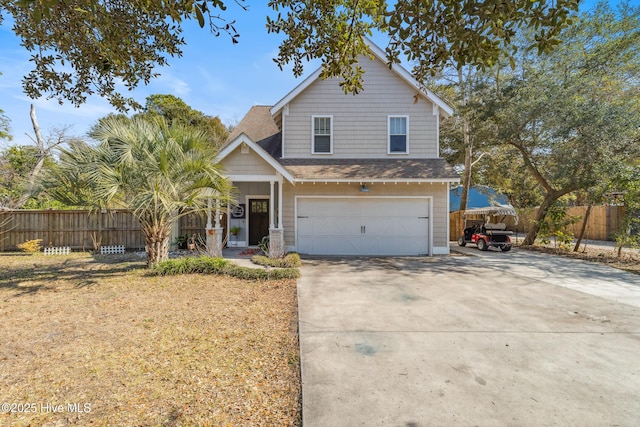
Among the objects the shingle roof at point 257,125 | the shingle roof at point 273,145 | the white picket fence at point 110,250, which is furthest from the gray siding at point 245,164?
the white picket fence at point 110,250

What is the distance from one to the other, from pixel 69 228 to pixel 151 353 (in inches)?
478

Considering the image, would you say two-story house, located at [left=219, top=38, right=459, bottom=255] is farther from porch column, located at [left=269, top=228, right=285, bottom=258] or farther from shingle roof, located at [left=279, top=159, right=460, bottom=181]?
porch column, located at [left=269, top=228, right=285, bottom=258]

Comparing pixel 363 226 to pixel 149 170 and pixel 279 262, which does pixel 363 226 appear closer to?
pixel 279 262

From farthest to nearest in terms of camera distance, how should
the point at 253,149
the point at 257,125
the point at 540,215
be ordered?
the point at 257,125, the point at 540,215, the point at 253,149

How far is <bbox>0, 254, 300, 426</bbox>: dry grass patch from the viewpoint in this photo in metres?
2.72

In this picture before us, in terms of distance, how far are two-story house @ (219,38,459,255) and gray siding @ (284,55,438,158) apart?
39mm

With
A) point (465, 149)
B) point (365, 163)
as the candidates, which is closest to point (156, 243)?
point (365, 163)

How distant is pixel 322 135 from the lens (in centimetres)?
1236

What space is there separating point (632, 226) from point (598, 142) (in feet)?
10.3

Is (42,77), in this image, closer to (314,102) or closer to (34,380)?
(34,380)

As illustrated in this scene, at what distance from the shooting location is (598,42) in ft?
41.5

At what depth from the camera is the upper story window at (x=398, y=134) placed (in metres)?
12.2

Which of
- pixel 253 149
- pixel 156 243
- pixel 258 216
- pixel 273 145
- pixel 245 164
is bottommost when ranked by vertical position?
pixel 156 243

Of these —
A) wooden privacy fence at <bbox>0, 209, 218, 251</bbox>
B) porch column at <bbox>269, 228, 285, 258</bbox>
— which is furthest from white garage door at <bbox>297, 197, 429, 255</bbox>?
wooden privacy fence at <bbox>0, 209, 218, 251</bbox>
